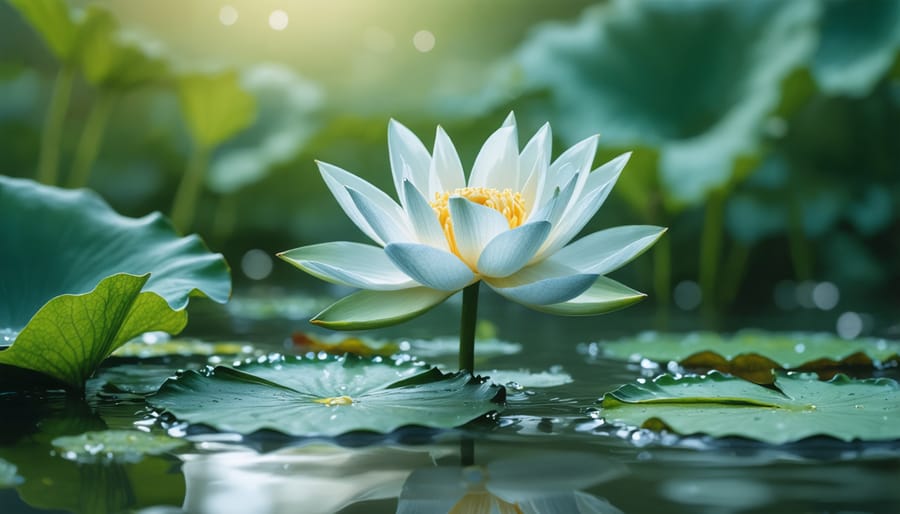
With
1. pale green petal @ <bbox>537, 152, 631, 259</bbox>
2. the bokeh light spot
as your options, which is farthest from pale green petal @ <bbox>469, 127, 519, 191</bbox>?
the bokeh light spot

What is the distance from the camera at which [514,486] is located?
2.75ft

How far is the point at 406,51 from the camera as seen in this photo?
233 inches

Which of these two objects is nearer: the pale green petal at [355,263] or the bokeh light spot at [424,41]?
the pale green petal at [355,263]

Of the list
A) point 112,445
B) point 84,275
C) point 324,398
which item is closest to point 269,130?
point 84,275

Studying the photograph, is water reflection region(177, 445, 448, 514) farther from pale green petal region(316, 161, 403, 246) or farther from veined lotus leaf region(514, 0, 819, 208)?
veined lotus leaf region(514, 0, 819, 208)

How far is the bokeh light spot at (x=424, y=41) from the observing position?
234 inches

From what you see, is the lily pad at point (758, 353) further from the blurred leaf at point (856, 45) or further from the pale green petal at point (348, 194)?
the blurred leaf at point (856, 45)

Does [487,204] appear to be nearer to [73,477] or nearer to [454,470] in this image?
[454,470]

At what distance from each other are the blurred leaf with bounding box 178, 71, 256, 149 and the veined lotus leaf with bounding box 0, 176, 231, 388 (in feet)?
7.22

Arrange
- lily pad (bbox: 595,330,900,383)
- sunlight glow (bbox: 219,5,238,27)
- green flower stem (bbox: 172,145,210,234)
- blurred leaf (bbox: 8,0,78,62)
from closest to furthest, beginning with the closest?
lily pad (bbox: 595,330,900,383), blurred leaf (bbox: 8,0,78,62), green flower stem (bbox: 172,145,210,234), sunlight glow (bbox: 219,5,238,27)

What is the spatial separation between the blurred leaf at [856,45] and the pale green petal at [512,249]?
289 cm

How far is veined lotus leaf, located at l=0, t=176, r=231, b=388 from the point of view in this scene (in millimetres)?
1154

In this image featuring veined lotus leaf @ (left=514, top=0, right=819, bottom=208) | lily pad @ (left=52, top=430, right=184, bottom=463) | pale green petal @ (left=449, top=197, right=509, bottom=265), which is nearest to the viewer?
lily pad @ (left=52, top=430, right=184, bottom=463)

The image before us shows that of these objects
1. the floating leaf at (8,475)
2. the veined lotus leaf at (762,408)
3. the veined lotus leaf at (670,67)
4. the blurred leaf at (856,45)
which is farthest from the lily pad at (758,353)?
the blurred leaf at (856,45)
